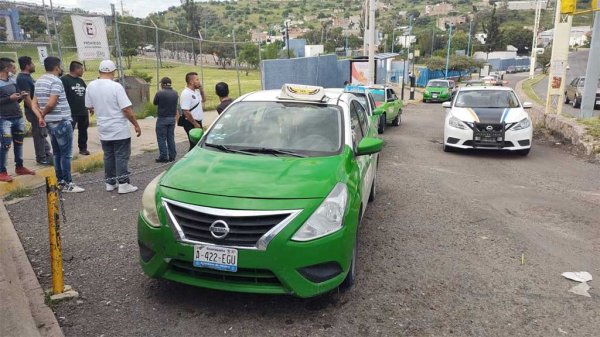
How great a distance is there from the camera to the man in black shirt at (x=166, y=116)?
8097 millimetres

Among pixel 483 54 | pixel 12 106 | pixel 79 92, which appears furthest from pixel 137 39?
pixel 483 54

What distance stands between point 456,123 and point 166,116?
20.1ft

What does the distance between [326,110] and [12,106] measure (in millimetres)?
4787

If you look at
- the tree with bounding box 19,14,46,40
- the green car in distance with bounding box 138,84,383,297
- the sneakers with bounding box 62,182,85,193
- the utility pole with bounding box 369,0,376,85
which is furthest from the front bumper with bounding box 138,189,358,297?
the utility pole with bounding box 369,0,376,85

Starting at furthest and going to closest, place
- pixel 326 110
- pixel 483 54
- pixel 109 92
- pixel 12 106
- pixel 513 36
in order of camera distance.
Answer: pixel 513 36
pixel 483 54
pixel 12 106
pixel 109 92
pixel 326 110

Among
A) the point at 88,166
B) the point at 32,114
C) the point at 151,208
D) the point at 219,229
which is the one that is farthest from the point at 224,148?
the point at 32,114

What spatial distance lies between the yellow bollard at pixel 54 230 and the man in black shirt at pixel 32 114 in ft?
14.2

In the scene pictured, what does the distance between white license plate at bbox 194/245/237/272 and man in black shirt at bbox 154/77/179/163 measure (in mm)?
5452

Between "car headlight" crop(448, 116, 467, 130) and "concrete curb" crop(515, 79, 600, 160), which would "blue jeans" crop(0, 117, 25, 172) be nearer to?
"car headlight" crop(448, 116, 467, 130)

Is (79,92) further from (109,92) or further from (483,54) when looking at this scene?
(483,54)

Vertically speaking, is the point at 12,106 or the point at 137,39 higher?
the point at 137,39

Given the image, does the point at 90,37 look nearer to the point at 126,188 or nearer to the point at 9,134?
the point at 9,134

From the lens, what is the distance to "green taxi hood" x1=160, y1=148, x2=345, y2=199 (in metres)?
3.36

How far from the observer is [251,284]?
3.26 m
